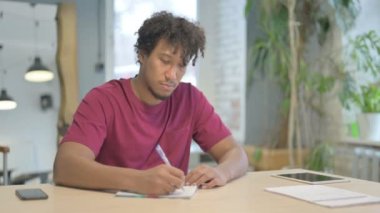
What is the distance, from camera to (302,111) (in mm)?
3217

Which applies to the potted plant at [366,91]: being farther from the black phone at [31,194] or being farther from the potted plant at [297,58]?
the black phone at [31,194]

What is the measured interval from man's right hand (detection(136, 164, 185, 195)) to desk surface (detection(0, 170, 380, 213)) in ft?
0.14

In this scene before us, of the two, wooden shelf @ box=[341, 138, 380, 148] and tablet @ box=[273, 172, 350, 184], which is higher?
tablet @ box=[273, 172, 350, 184]

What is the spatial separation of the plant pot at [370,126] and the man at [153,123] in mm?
1472

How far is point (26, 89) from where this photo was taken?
328 centimetres

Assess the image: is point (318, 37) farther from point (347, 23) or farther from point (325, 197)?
point (325, 197)

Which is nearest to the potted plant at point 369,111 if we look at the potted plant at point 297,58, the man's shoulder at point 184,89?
the potted plant at point 297,58

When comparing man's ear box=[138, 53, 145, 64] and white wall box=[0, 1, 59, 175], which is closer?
man's ear box=[138, 53, 145, 64]

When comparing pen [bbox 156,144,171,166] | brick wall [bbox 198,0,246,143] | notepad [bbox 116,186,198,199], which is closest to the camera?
notepad [bbox 116,186,198,199]

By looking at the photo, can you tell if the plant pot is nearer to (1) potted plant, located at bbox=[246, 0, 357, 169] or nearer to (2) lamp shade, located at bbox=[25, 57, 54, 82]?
(1) potted plant, located at bbox=[246, 0, 357, 169]

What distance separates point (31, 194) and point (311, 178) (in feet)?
2.96

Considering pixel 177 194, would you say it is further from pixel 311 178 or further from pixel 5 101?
pixel 5 101

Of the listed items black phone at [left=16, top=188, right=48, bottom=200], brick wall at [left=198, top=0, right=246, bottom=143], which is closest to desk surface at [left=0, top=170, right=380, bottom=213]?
black phone at [left=16, top=188, right=48, bottom=200]

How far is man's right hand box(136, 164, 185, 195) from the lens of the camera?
124cm
